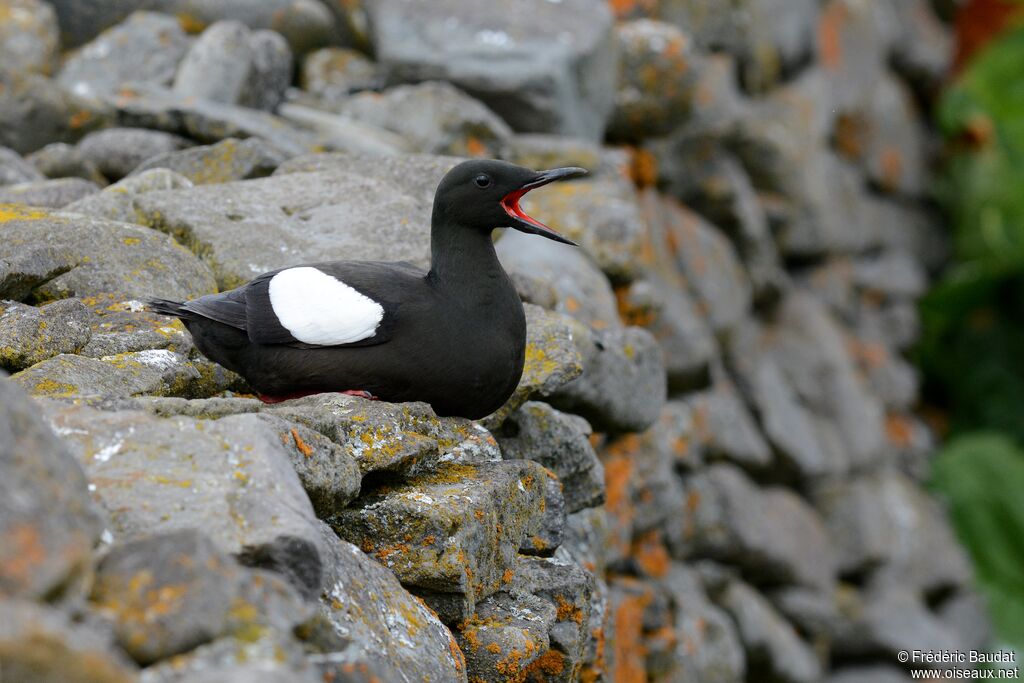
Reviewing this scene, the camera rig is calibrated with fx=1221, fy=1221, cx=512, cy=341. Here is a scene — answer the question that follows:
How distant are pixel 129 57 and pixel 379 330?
5.42m

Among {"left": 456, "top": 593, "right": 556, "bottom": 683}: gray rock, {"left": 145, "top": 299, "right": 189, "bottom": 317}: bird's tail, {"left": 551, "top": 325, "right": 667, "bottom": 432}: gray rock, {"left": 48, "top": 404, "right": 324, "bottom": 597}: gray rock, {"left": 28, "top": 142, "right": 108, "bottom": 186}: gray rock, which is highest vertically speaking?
{"left": 48, "top": 404, "right": 324, "bottom": 597}: gray rock

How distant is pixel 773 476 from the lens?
37.9ft

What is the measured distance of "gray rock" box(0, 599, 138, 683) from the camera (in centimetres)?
207

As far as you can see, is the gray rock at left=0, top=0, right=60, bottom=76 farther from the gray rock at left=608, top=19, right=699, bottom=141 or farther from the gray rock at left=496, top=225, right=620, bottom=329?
the gray rock at left=608, top=19, right=699, bottom=141

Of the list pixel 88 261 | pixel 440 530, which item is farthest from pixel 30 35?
pixel 440 530

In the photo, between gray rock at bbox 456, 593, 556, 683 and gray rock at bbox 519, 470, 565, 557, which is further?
gray rock at bbox 519, 470, 565, 557

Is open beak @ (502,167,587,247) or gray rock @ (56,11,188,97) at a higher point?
open beak @ (502,167,587,247)

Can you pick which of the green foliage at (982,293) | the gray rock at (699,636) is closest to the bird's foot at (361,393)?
the gray rock at (699,636)

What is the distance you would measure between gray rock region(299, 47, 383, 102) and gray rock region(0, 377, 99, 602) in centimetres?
715

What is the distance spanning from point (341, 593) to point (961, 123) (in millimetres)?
15474

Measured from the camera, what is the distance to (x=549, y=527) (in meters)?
5.11

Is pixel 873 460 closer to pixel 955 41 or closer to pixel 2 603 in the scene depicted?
pixel 955 41

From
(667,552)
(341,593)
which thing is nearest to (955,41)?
(667,552)

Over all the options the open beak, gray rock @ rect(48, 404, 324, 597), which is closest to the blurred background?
gray rock @ rect(48, 404, 324, 597)
